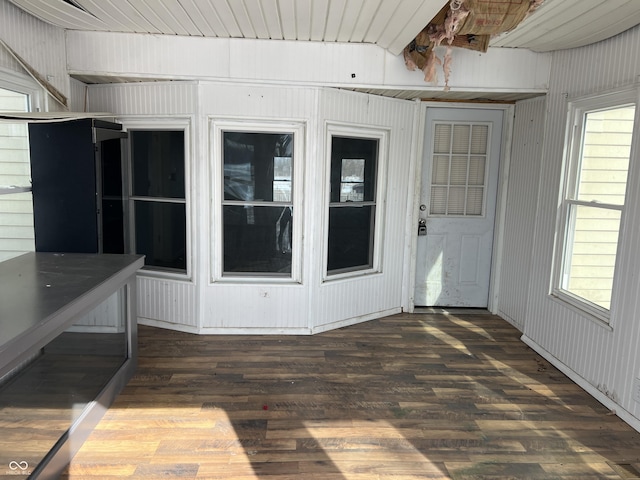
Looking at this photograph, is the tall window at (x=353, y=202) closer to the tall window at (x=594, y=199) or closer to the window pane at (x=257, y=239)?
the window pane at (x=257, y=239)

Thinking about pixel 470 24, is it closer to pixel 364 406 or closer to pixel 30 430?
pixel 364 406

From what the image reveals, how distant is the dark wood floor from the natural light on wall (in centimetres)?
131

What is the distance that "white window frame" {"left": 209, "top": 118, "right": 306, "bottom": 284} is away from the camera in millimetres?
4043

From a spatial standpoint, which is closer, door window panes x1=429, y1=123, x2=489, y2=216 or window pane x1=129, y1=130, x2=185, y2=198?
window pane x1=129, y1=130, x2=185, y2=198

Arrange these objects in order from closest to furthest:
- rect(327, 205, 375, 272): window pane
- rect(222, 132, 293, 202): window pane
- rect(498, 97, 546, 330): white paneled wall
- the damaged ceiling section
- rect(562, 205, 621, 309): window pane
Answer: the damaged ceiling section < rect(562, 205, 621, 309): window pane < rect(222, 132, 293, 202): window pane < rect(498, 97, 546, 330): white paneled wall < rect(327, 205, 375, 272): window pane

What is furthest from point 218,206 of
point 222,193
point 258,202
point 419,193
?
point 419,193

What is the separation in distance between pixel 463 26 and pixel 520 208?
2291 millimetres

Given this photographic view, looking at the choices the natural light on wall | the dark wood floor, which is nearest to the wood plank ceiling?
the natural light on wall

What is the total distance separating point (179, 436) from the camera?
267 cm

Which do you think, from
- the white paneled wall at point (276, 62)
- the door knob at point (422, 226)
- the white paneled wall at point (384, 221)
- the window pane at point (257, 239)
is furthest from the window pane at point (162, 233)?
the door knob at point (422, 226)

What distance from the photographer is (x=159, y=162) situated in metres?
4.26

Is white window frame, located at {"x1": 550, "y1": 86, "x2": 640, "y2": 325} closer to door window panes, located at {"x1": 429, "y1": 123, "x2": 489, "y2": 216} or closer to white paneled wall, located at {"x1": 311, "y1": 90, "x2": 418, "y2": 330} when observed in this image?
door window panes, located at {"x1": 429, "y1": 123, "x2": 489, "y2": 216}

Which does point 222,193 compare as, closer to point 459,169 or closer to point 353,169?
point 353,169

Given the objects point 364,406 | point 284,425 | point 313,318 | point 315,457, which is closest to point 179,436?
point 284,425
